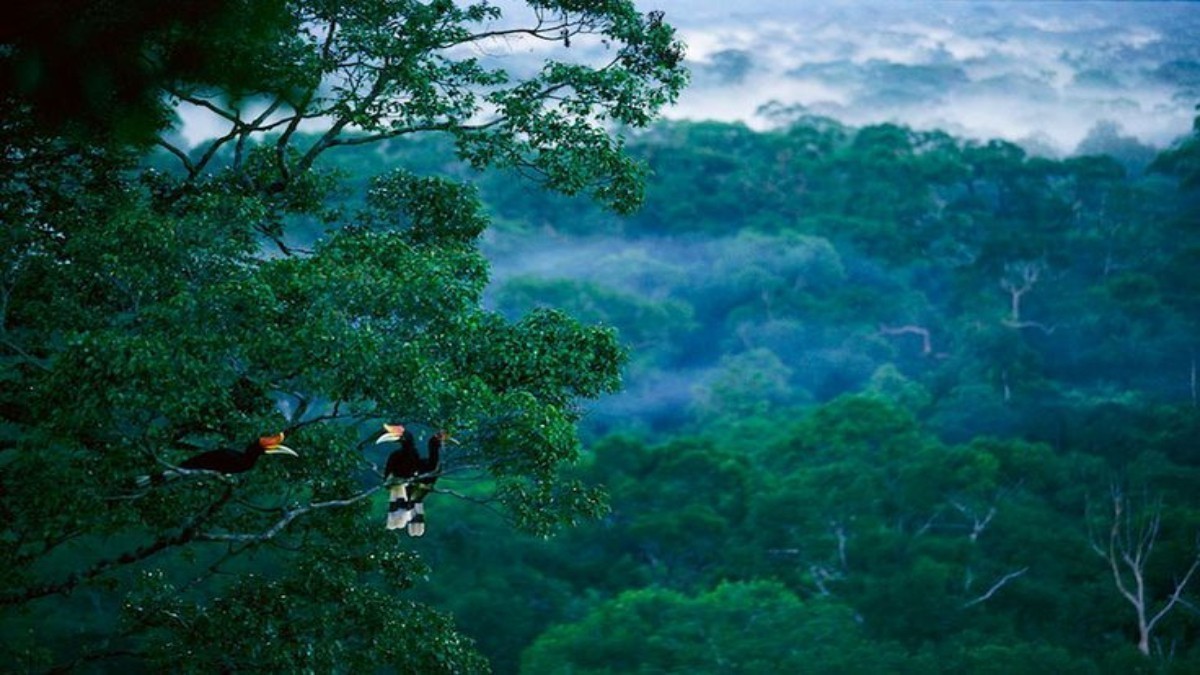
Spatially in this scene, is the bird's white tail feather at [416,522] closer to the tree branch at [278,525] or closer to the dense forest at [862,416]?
the tree branch at [278,525]

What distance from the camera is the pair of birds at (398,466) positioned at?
19.6ft

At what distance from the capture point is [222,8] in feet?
21.4

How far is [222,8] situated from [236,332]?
5.35ft

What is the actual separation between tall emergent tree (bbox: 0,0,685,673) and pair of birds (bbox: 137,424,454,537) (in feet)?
0.30

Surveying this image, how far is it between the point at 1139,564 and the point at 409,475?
13.8 metres

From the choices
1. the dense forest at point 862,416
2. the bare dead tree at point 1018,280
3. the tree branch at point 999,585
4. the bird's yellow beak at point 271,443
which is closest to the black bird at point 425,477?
the bird's yellow beak at point 271,443

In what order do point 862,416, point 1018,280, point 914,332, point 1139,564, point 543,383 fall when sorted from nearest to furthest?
point 543,383 → point 1139,564 → point 862,416 → point 914,332 → point 1018,280

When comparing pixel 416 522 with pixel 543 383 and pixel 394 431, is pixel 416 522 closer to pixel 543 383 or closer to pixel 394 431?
pixel 394 431

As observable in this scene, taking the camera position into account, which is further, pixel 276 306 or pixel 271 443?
pixel 276 306

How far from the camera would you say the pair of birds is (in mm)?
5965

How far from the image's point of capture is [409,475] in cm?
618

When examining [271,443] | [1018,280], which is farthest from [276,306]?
[1018,280]

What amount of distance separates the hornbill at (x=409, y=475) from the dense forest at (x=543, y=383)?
0.04m

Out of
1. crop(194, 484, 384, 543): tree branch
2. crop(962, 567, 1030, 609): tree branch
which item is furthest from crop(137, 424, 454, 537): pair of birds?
crop(962, 567, 1030, 609): tree branch
